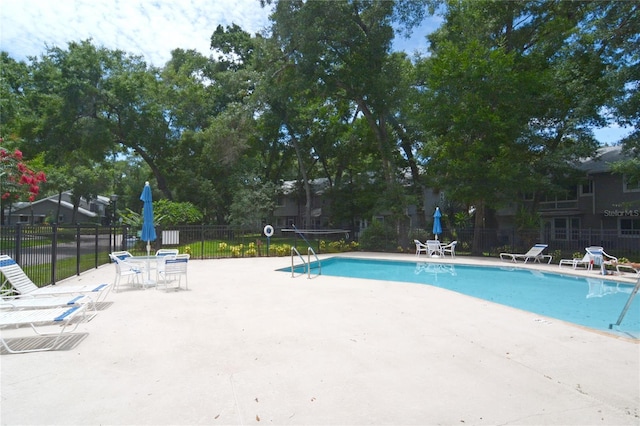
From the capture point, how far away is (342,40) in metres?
22.7

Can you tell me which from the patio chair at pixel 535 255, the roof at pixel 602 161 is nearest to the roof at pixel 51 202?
the patio chair at pixel 535 255

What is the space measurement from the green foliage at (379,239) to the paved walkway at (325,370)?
15628 millimetres

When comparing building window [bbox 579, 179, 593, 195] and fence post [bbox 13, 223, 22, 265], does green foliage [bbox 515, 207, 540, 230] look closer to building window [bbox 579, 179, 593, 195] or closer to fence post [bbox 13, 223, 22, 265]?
building window [bbox 579, 179, 593, 195]

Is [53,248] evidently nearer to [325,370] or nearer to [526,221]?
[325,370]

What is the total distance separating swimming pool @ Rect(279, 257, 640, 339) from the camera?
7691 millimetres

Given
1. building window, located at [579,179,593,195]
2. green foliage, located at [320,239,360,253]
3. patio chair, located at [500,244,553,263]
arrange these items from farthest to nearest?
building window, located at [579,179,593,195] < green foliage, located at [320,239,360,253] < patio chair, located at [500,244,553,263]

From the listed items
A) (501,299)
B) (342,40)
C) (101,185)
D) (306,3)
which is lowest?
(501,299)

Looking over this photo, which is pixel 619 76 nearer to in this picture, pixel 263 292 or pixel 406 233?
pixel 406 233

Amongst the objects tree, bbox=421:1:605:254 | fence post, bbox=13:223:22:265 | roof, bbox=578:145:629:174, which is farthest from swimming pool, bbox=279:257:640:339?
roof, bbox=578:145:629:174

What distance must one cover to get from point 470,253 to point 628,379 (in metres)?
17.9

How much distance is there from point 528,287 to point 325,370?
9883mm

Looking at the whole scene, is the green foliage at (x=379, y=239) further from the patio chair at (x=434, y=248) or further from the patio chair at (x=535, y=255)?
the patio chair at (x=535, y=255)

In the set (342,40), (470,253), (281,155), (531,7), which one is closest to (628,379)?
(470,253)

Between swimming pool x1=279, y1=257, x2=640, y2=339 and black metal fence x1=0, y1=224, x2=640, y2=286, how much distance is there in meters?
3.98
